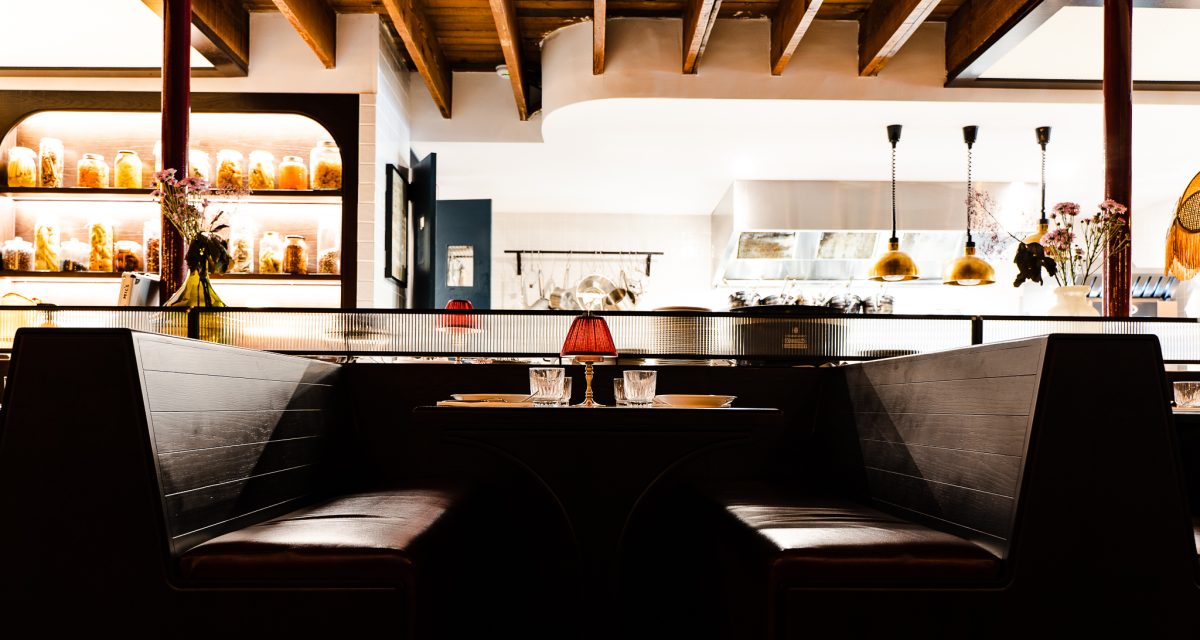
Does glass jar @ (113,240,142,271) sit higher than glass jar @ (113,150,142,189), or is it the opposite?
glass jar @ (113,150,142,189)

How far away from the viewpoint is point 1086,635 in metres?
1.64

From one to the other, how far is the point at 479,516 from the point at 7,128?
4.60 metres

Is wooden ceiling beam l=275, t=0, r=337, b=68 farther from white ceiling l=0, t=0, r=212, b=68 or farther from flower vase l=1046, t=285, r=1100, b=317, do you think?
flower vase l=1046, t=285, r=1100, b=317

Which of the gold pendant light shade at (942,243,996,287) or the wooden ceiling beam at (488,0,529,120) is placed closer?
the wooden ceiling beam at (488,0,529,120)

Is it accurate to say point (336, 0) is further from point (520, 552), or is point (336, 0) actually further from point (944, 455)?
point (944, 455)

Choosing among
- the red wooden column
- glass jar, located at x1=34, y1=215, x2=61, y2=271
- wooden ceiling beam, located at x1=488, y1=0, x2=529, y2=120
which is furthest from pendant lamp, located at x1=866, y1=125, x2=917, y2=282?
glass jar, located at x1=34, y1=215, x2=61, y2=271

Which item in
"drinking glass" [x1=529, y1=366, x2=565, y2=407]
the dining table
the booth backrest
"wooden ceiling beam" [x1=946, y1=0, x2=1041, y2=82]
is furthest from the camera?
"wooden ceiling beam" [x1=946, y1=0, x2=1041, y2=82]

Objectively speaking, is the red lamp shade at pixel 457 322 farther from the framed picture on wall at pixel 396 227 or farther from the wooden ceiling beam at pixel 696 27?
the framed picture on wall at pixel 396 227

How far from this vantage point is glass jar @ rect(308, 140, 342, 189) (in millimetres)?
5531

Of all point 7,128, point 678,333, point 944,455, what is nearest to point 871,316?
point 678,333

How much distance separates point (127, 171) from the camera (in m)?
5.45

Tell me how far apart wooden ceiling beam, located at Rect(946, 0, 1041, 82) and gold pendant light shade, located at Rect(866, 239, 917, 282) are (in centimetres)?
153

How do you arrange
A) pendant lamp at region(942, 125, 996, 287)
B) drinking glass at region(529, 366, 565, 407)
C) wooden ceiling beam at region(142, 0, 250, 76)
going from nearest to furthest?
drinking glass at region(529, 366, 565, 407)
wooden ceiling beam at region(142, 0, 250, 76)
pendant lamp at region(942, 125, 996, 287)

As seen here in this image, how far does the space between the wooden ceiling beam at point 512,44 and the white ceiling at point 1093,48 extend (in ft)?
9.23
